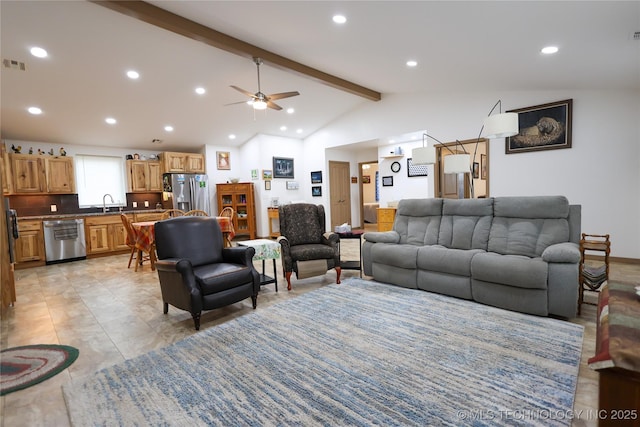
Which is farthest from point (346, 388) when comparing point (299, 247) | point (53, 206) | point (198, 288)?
point (53, 206)

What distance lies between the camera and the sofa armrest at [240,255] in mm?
3199

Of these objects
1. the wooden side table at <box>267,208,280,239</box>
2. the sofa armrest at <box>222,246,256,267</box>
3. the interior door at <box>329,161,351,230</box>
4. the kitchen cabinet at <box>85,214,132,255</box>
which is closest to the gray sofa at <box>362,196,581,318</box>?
the sofa armrest at <box>222,246,256,267</box>

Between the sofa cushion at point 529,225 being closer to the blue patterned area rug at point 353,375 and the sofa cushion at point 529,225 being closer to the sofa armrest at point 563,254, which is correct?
the sofa armrest at point 563,254

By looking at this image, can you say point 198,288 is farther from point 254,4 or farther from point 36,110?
point 36,110

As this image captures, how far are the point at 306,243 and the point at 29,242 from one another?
17.0 feet

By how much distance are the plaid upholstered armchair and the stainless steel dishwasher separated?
4574mm

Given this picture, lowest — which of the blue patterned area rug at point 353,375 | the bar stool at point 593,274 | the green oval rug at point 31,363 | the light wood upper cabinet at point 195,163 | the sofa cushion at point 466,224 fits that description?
the green oval rug at point 31,363

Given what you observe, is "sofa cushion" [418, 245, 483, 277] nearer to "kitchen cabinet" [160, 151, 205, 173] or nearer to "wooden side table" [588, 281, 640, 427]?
"wooden side table" [588, 281, 640, 427]

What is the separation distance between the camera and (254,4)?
3.21m

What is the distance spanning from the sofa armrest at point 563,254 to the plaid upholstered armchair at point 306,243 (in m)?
2.14

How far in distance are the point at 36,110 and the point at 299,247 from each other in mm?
4951

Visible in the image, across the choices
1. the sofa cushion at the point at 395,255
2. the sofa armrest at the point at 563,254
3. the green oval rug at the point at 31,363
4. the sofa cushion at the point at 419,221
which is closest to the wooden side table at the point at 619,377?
the sofa armrest at the point at 563,254

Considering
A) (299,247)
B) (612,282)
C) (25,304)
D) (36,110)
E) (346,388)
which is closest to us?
(346,388)

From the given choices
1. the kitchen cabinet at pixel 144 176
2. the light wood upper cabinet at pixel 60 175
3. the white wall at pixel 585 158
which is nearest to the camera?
the white wall at pixel 585 158
